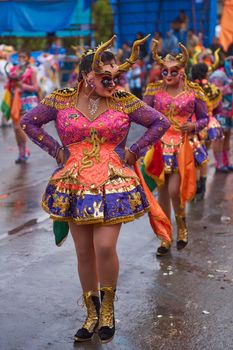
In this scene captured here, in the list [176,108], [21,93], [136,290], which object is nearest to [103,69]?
[136,290]

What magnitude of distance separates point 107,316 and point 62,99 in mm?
1463

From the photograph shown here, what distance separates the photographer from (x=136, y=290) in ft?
17.9

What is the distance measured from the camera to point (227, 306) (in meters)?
5.08

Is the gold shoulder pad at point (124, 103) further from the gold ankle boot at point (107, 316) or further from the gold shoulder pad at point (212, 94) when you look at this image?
the gold shoulder pad at point (212, 94)

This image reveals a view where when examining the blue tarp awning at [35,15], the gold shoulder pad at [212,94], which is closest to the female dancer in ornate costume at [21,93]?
the gold shoulder pad at [212,94]

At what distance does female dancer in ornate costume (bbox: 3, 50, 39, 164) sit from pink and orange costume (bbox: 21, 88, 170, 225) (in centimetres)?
753

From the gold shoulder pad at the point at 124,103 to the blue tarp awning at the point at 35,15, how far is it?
53.4 feet

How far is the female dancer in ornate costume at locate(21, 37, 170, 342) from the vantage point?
427cm

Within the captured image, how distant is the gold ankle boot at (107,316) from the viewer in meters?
4.42

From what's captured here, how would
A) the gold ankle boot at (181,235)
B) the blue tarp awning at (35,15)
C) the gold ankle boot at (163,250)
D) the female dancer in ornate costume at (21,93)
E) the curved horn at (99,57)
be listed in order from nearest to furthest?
the curved horn at (99,57), the gold ankle boot at (163,250), the gold ankle boot at (181,235), the female dancer in ornate costume at (21,93), the blue tarp awning at (35,15)

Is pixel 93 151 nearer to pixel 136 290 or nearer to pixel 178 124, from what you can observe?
pixel 136 290

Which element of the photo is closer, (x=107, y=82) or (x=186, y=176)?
(x=107, y=82)

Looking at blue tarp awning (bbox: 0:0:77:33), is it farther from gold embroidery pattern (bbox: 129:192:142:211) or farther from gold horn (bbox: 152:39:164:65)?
gold embroidery pattern (bbox: 129:192:142:211)

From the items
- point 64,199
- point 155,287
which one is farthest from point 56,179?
point 155,287
